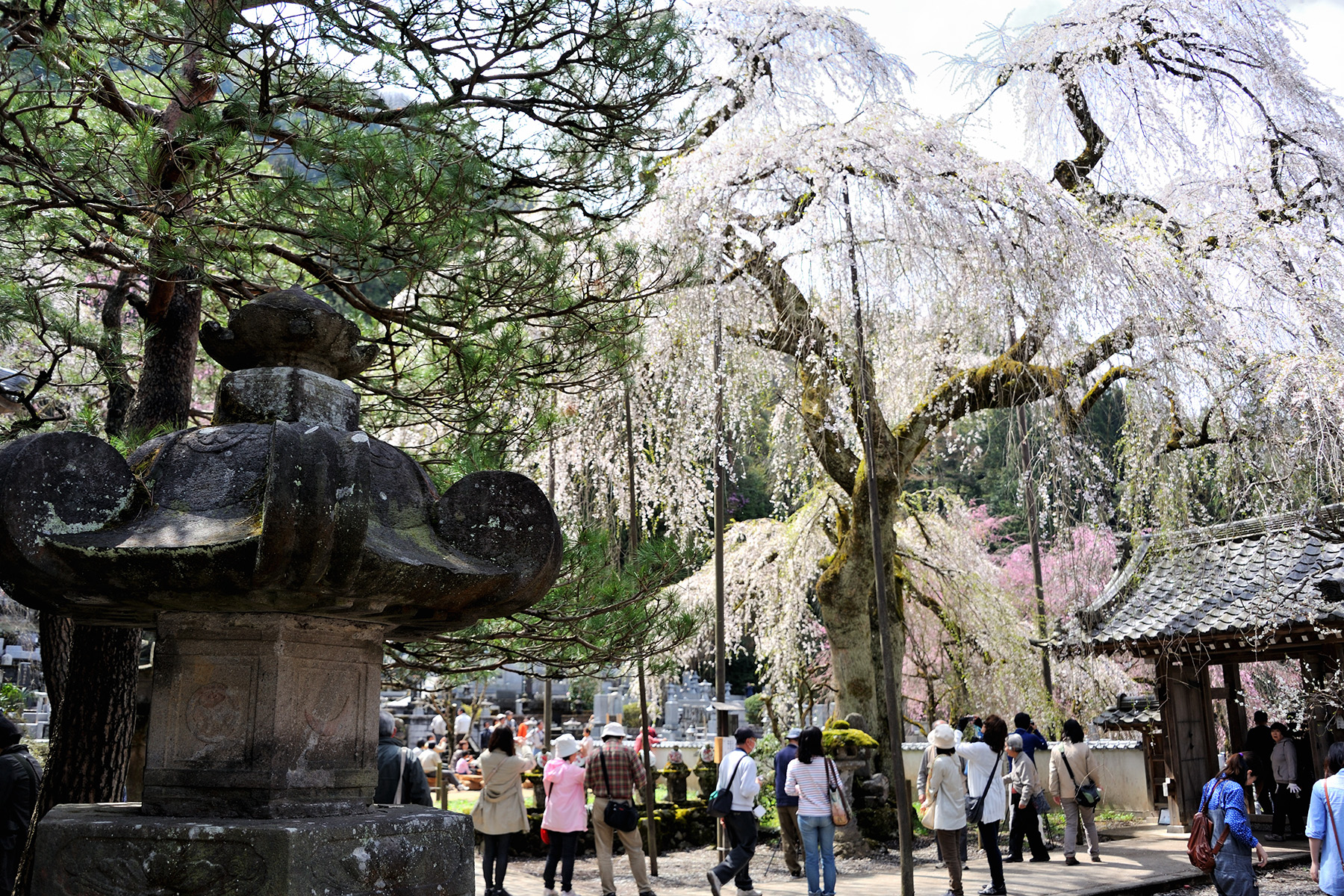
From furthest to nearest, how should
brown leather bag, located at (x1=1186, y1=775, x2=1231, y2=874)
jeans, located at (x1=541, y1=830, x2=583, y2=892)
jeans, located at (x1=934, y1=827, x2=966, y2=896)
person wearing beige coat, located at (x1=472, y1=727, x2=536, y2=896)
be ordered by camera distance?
jeans, located at (x1=541, y1=830, x2=583, y2=892)
person wearing beige coat, located at (x1=472, y1=727, x2=536, y2=896)
jeans, located at (x1=934, y1=827, x2=966, y2=896)
brown leather bag, located at (x1=1186, y1=775, x2=1231, y2=874)

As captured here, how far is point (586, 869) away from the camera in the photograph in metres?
9.88

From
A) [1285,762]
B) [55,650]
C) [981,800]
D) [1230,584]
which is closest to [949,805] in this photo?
[981,800]

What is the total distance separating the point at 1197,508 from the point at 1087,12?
4.35 metres

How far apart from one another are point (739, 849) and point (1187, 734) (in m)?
6.33

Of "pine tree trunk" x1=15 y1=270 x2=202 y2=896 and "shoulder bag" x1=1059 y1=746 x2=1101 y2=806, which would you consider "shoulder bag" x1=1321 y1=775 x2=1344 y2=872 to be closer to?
"shoulder bag" x1=1059 y1=746 x2=1101 y2=806

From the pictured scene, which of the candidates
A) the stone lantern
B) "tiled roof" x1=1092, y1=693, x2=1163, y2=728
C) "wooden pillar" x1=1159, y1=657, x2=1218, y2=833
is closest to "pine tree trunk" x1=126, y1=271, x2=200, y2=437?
the stone lantern

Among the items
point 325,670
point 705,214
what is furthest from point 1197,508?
point 325,670

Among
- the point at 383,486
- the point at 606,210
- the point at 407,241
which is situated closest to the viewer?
the point at 383,486

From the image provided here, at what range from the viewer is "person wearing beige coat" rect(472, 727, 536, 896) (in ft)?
23.9

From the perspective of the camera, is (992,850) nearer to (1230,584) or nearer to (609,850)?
(609,850)

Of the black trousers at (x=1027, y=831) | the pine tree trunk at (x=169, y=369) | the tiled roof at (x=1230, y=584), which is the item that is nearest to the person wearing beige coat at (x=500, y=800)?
the pine tree trunk at (x=169, y=369)

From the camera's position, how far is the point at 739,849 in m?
7.33

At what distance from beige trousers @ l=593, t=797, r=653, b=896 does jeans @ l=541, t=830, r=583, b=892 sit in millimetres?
213

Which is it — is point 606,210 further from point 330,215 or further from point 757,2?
point 757,2
